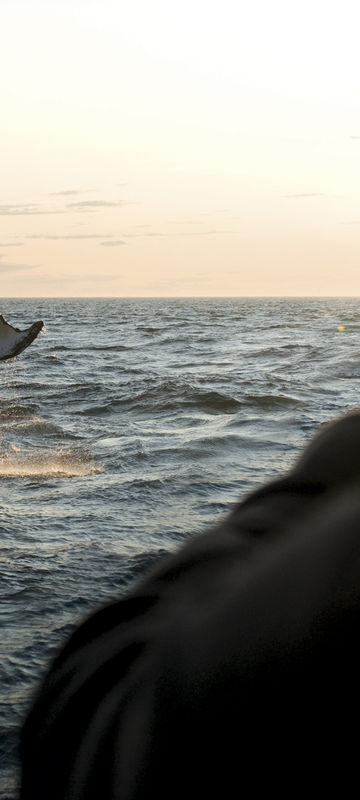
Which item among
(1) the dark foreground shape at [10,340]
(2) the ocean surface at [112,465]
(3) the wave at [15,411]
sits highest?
(1) the dark foreground shape at [10,340]

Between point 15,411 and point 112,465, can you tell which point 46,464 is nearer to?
point 112,465

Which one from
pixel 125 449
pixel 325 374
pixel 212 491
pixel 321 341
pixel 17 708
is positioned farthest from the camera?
pixel 321 341

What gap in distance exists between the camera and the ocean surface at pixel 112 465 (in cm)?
455

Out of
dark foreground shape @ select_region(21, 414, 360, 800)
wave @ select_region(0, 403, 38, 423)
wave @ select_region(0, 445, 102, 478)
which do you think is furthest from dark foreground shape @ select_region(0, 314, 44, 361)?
dark foreground shape @ select_region(21, 414, 360, 800)

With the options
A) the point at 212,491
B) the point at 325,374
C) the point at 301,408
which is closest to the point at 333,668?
the point at 212,491

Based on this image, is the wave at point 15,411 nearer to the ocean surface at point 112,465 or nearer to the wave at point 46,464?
the ocean surface at point 112,465

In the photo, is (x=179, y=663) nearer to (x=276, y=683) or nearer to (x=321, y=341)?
(x=276, y=683)

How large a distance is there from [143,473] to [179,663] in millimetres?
7631

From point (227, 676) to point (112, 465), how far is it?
8124mm

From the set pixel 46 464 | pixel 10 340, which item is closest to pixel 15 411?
pixel 10 340

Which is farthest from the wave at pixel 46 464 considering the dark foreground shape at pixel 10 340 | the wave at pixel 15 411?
the dark foreground shape at pixel 10 340

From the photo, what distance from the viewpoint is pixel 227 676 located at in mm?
643

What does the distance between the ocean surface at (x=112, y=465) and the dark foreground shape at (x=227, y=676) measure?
102mm

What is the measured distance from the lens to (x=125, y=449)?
31.7 feet
